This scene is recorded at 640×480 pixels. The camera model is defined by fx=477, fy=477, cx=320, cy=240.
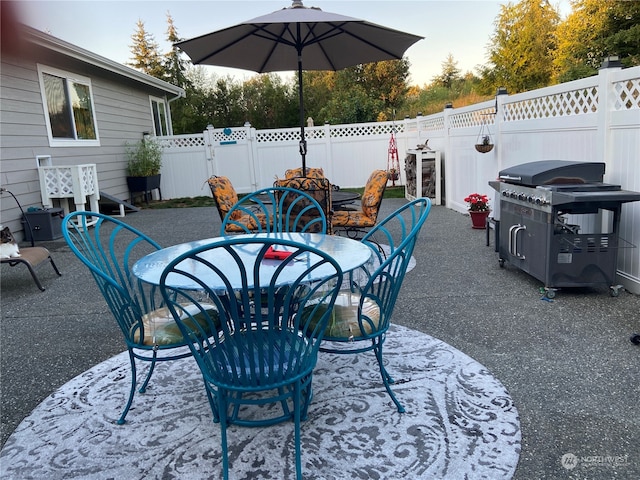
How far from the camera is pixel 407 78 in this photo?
2000cm

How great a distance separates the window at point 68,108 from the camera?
7230 millimetres

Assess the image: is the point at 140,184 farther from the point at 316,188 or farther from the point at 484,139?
the point at 484,139

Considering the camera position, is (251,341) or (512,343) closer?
(251,341)

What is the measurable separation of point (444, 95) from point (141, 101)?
14.2 metres

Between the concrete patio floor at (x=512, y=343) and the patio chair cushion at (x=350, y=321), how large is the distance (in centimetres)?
75

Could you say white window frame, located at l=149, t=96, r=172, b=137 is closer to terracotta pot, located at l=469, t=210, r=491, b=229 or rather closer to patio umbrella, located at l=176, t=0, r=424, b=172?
patio umbrella, located at l=176, t=0, r=424, b=172

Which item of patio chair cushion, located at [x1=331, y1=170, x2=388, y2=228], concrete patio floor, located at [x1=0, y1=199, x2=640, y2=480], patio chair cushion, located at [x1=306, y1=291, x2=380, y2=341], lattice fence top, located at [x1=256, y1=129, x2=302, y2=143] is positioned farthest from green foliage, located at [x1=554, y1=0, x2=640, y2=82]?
patio chair cushion, located at [x1=306, y1=291, x2=380, y2=341]

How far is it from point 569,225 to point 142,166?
27.8 ft

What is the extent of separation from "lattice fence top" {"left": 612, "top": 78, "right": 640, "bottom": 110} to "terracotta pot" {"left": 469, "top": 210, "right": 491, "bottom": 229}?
8.08 ft

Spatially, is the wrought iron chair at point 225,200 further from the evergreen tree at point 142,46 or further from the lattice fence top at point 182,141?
the lattice fence top at point 182,141

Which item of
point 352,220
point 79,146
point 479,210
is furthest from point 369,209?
point 79,146

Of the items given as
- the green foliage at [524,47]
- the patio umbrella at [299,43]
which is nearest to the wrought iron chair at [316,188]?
the patio umbrella at [299,43]

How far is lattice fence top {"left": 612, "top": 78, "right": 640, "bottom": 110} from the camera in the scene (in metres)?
3.30

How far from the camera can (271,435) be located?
6.72ft
